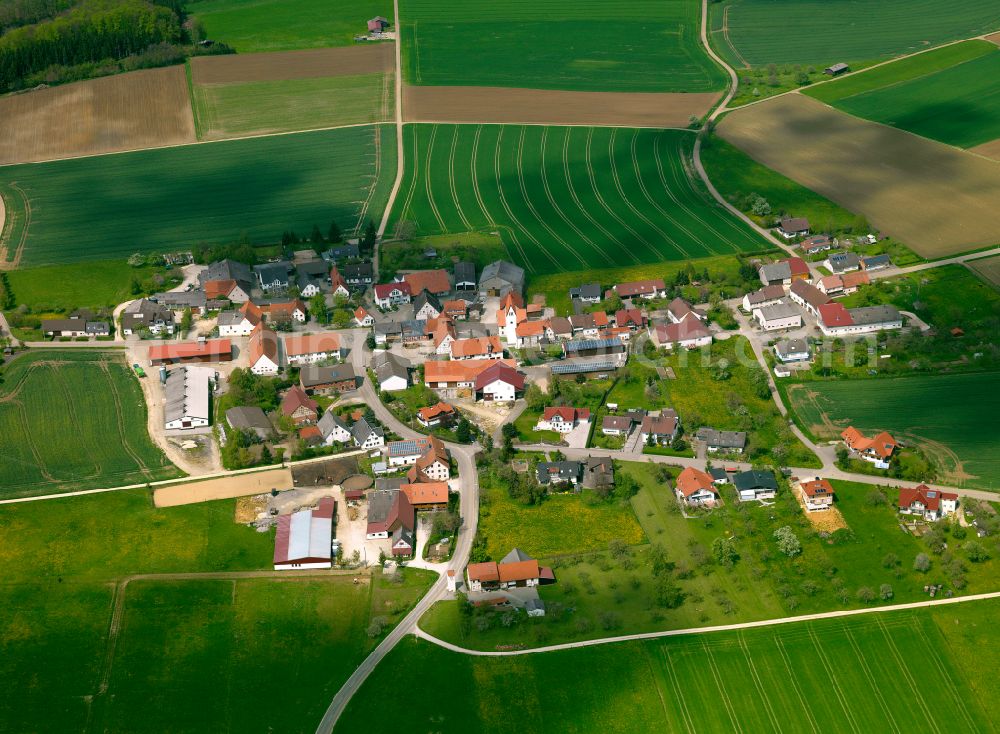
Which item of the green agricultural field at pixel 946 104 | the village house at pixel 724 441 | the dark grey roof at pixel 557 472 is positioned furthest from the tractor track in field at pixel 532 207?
the green agricultural field at pixel 946 104

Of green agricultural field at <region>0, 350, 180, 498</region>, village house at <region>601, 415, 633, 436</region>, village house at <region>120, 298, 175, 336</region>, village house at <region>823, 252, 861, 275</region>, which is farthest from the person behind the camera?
village house at <region>823, 252, 861, 275</region>

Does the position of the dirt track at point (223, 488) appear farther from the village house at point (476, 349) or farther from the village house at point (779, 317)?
the village house at point (779, 317)

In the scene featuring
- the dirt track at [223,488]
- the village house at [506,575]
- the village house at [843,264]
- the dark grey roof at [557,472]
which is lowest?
the village house at [506,575]

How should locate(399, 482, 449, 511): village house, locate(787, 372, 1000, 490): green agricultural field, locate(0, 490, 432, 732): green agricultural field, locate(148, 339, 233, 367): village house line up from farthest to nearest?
locate(148, 339, 233, 367): village house → locate(787, 372, 1000, 490): green agricultural field → locate(399, 482, 449, 511): village house → locate(0, 490, 432, 732): green agricultural field

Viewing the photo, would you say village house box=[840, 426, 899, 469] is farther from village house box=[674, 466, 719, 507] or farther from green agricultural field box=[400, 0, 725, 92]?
green agricultural field box=[400, 0, 725, 92]

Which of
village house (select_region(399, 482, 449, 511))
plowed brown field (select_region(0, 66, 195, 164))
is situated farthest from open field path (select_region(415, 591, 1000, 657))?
plowed brown field (select_region(0, 66, 195, 164))

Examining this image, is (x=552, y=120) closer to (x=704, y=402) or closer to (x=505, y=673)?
(x=704, y=402)
